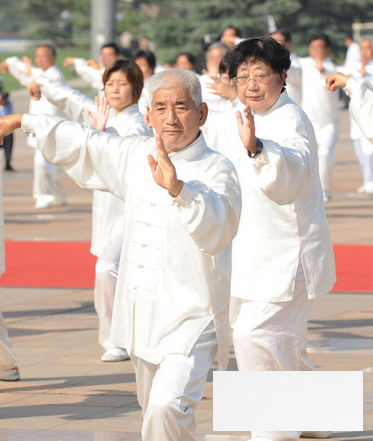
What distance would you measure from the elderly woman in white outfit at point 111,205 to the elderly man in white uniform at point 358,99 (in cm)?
173

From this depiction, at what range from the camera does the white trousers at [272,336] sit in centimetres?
601

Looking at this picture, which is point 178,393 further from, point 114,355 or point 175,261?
point 114,355

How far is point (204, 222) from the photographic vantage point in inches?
185

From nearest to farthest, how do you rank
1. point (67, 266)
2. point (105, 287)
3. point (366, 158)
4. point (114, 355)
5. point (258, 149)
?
1. point (258, 149)
2. point (114, 355)
3. point (105, 287)
4. point (67, 266)
5. point (366, 158)

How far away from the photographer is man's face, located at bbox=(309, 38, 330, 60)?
658 inches

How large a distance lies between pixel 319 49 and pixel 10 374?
405 inches

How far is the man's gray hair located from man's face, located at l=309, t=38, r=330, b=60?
11.9 metres

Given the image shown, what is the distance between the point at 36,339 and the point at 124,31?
182 ft

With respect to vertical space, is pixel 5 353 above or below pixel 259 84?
below

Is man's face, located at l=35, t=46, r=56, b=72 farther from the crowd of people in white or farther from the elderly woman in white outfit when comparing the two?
the crowd of people in white

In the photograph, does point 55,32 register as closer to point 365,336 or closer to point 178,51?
point 178,51

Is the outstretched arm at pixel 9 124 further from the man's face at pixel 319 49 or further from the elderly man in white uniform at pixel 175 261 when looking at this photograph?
the man's face at pixel 319 49

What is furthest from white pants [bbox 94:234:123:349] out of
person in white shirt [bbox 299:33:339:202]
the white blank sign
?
person in white shirt [bbox 299:33:339:202]

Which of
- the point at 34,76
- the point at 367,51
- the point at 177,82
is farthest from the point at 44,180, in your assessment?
the point at 177,82
